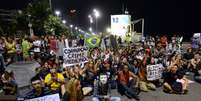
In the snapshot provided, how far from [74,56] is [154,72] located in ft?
10.3

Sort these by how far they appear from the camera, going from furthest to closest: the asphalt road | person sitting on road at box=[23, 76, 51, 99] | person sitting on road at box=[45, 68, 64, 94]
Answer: the asphalt road < person sitting on road at box=[45, 68, 64, 94] < person sitting on road at box=[23, 76, 51, 99]

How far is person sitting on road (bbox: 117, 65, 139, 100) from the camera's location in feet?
37.4

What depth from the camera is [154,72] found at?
12.6 m

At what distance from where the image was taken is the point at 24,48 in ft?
54.2

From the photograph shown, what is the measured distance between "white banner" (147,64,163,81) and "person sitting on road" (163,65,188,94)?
2.14 ft

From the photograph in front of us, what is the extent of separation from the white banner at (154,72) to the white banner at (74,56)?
247 centimetres

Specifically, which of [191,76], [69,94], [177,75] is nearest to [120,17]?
[191,76]

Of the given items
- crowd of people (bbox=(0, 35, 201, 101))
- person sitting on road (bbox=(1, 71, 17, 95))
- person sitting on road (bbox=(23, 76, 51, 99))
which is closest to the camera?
person sitting on road (bbox=(23, 76, 51, 99))

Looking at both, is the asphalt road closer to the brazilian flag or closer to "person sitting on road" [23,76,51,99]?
"person sitting on road" [23,76,51,99]

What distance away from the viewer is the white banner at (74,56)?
459 inches

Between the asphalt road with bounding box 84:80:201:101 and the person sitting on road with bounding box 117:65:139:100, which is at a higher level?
the person sitting on road with bounding box 117:65:139:100

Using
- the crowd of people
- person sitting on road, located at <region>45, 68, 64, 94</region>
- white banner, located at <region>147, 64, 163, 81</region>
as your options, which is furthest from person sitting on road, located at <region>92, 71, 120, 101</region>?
white banner, located at <region>147, 64, 163, 81</region>

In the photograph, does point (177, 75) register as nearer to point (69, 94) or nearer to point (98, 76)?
point (98, 76)

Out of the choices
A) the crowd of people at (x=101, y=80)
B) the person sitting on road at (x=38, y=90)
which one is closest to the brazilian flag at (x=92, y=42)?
the crowd of people at (x=101, y=80)
